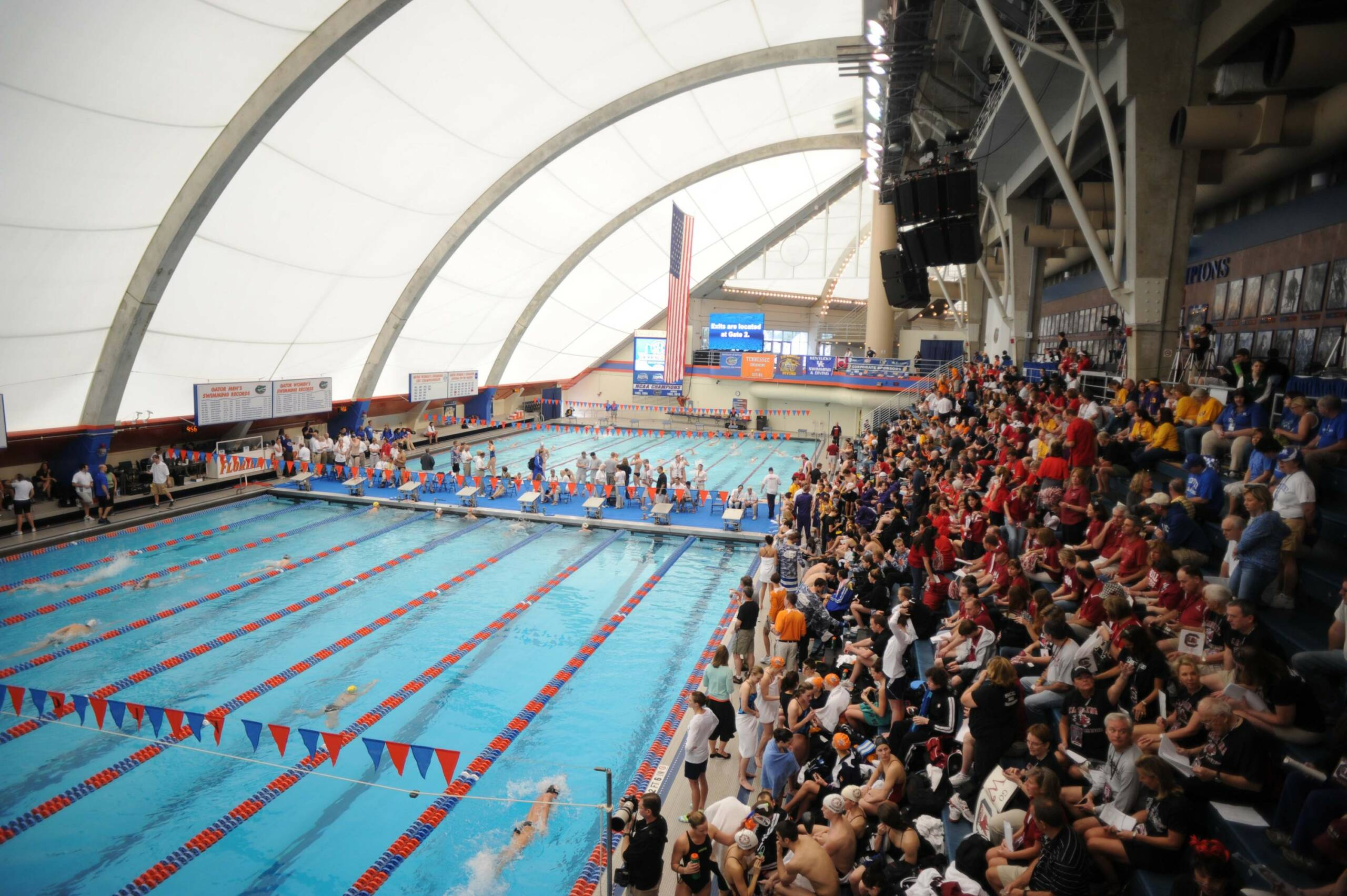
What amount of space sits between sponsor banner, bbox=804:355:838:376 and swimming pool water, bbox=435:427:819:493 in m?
2.91

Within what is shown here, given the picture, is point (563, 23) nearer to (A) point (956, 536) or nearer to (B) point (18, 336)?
(B) point (18, 336)

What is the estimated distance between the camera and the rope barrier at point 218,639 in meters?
6.58

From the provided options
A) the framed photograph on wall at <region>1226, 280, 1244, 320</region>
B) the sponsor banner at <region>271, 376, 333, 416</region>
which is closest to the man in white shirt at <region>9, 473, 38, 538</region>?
the sponsor banner at <region>271, 376, 333, 416</region>

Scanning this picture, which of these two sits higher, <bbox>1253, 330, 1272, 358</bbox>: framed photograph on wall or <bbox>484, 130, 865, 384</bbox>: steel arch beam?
<bbox>484, 130, 865, 384</bbox>: steel arch beam

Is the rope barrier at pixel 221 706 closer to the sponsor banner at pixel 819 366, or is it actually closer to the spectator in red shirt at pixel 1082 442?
the spectator in red shirt at pixel 1082 442

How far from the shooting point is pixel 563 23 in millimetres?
15141

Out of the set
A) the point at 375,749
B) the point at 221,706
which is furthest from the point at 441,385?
the point at 375,749

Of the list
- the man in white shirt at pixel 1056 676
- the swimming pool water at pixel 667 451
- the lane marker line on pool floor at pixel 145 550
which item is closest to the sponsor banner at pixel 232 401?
the lane marker line on pool floor at pixel 145 550

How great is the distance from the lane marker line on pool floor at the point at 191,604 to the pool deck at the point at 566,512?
1694 millimetres

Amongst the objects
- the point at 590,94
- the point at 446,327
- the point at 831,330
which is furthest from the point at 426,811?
the point at 831,330

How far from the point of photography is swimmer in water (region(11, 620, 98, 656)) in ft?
26.4

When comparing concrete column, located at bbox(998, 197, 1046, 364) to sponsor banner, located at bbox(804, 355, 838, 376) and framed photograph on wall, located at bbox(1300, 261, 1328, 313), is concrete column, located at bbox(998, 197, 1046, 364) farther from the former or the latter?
sponsor banner, located at bbox(804, 355, 838, 376)

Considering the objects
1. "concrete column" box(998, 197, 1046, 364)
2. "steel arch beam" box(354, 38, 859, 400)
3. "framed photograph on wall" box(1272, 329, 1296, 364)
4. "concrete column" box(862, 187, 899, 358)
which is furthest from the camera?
"concrete column" box(862, 187, 899, 358)

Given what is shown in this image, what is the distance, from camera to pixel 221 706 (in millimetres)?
7117
